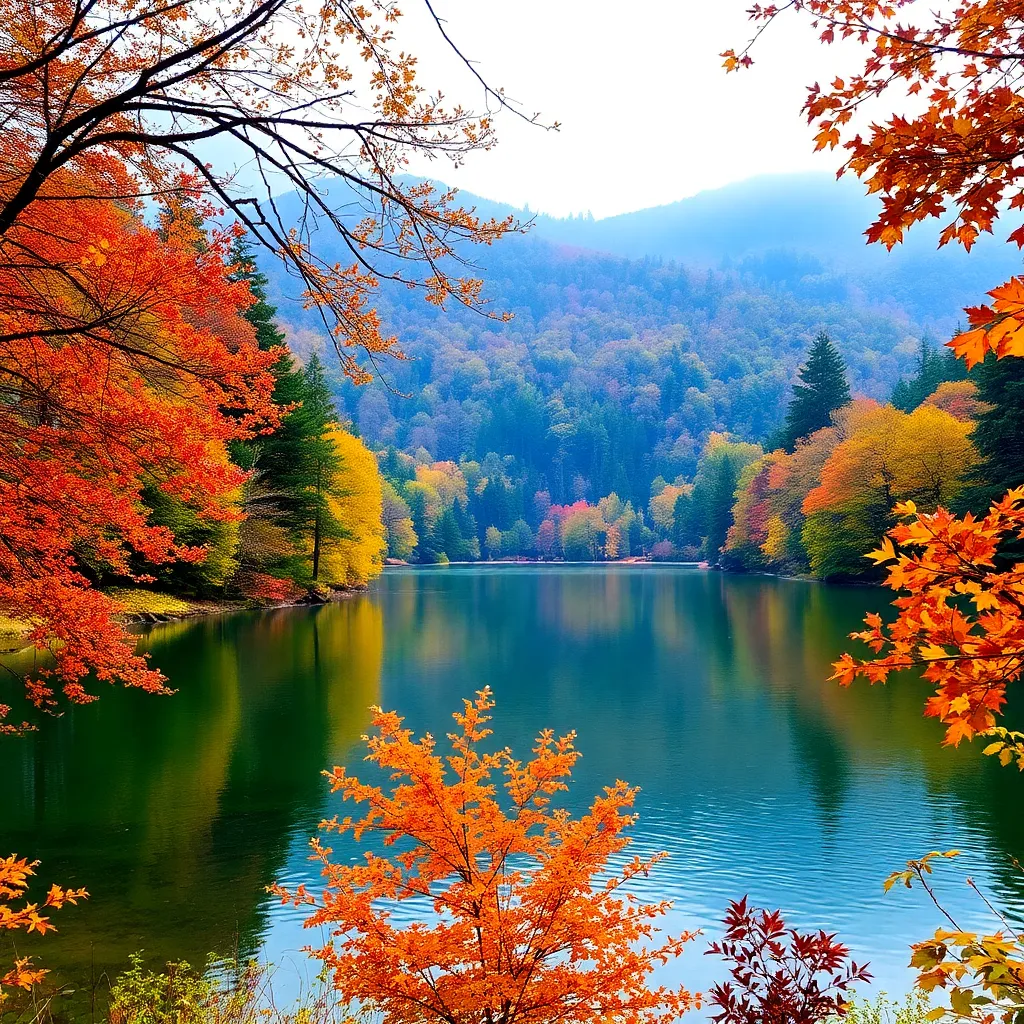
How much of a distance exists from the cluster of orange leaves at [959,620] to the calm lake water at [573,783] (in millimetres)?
5494

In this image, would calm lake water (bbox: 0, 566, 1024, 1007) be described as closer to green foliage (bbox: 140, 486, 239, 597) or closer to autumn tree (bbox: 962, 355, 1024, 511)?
green foliage (bbox: 140, 486, 239, 597)

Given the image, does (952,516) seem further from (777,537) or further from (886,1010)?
(777,537)

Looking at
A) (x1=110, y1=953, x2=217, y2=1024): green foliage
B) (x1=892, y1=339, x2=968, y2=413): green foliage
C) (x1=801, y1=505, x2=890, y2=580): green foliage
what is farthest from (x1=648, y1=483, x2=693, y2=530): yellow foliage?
(x1=110, y1=953, x2=217, y2=1024): green foliage

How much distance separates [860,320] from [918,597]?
187202 millimetres

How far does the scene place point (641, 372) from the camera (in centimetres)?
16612

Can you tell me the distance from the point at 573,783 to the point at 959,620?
31.5 ft

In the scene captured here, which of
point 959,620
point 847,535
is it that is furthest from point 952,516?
point 847,535

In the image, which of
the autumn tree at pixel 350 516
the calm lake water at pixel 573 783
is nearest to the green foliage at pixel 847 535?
the calm lake water at pixel 573 783

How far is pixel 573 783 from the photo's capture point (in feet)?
36.2

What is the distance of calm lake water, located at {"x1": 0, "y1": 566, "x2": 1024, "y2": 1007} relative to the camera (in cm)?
734

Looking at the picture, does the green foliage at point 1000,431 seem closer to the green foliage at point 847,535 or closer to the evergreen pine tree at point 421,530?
the green foliage at point 847,535

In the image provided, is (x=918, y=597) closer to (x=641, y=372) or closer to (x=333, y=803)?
(x=333, y=803)

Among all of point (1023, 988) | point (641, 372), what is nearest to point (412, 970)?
point (1023, 988)

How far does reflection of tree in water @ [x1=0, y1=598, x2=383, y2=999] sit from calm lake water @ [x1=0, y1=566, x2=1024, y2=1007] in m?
0.04
